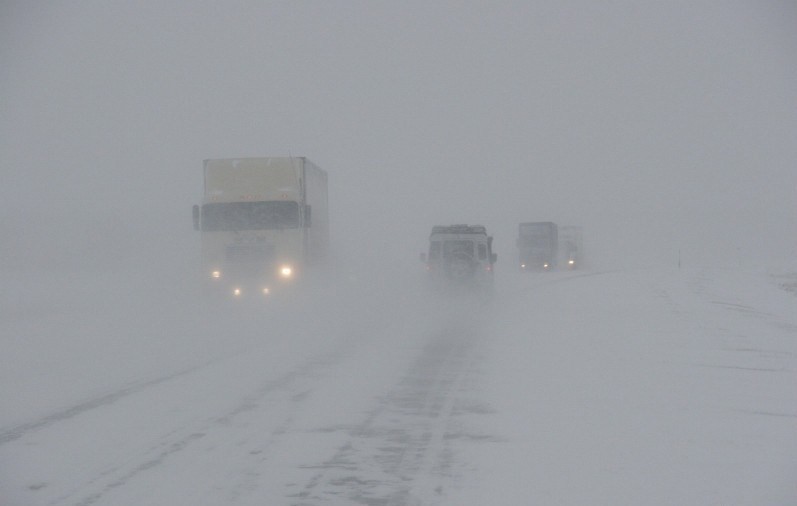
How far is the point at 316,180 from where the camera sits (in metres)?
26.4

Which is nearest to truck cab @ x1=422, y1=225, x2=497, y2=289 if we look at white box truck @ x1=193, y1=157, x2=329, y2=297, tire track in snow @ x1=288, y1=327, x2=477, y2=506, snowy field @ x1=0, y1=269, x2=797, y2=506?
white box truck @ x1=193, y1=157, x2=329, y2=297

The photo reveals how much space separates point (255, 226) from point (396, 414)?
1564cm

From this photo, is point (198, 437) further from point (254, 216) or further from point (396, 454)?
point (254, 216)

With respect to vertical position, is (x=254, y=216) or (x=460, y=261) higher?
(x=254, y=216)

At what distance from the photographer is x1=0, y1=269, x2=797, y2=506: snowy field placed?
5719 mm

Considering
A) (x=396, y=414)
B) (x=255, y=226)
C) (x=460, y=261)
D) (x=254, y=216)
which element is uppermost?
(x=254, y=216)

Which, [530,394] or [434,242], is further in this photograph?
[434,242]

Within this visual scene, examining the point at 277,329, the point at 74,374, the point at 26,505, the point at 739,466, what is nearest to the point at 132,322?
the point at 277,329

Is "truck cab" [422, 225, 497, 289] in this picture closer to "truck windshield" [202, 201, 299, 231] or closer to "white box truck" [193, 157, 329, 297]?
"white box truck" [193, 157, 329, 297]

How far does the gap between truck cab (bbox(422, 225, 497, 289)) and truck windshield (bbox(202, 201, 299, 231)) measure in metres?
7.29

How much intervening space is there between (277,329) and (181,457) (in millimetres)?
10755

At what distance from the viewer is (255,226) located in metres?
23.1

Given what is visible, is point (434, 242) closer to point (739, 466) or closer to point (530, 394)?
point (530, 394)

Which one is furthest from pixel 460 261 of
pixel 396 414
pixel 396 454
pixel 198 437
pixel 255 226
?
pixel 396 454
